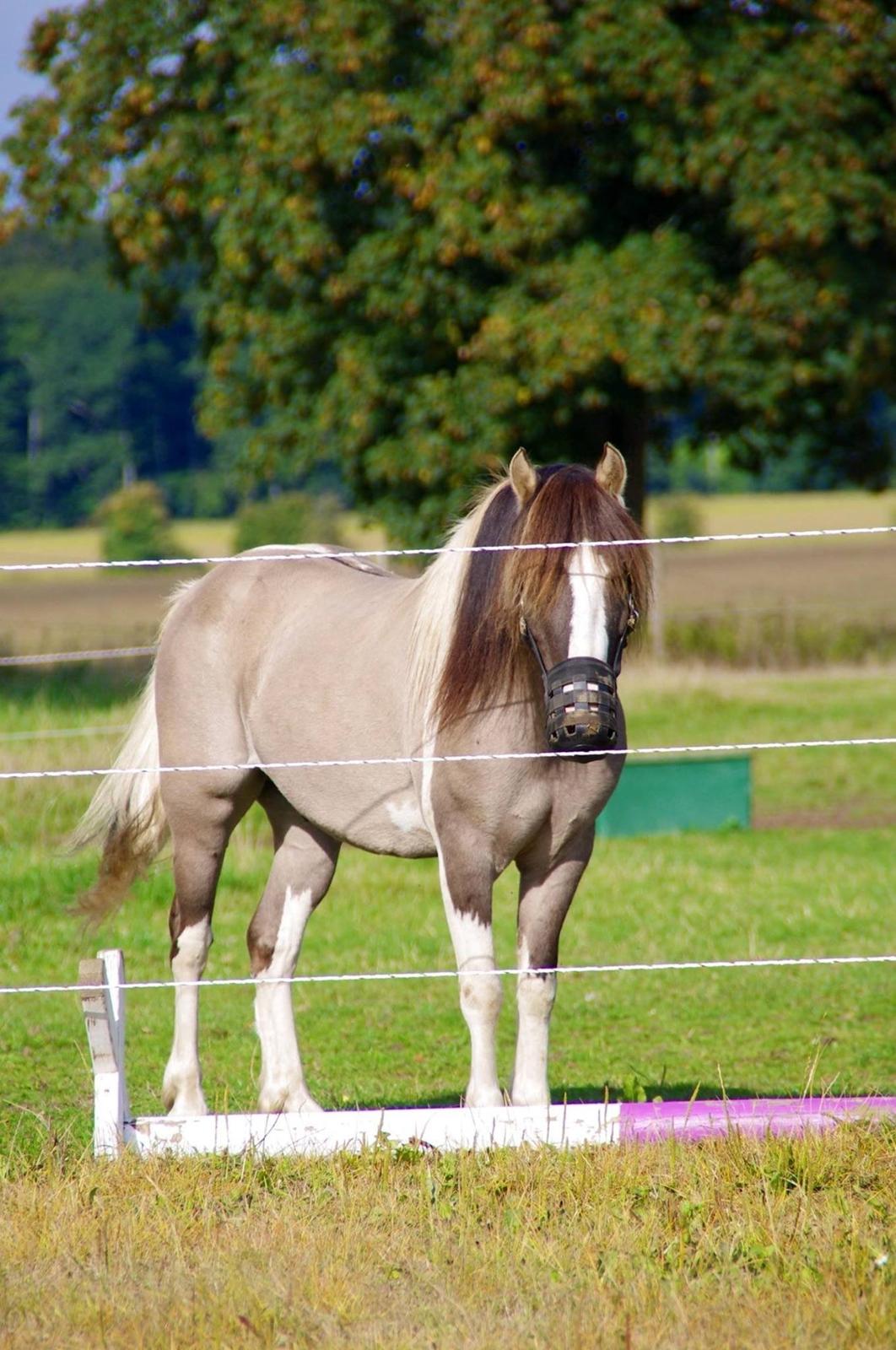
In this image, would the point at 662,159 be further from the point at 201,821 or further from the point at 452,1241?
the point at 452,1241

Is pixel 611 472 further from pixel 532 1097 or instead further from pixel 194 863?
pixel 194 863

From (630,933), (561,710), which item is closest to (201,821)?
(561,710)

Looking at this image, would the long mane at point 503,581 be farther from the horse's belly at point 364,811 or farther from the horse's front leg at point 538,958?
the horse's front leg at point 538,958

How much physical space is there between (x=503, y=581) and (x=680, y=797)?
8.32 m

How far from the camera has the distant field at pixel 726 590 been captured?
80.5 ft

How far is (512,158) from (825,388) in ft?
16.8

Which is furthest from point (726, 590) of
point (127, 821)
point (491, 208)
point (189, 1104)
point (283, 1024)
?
point (189, 1104)

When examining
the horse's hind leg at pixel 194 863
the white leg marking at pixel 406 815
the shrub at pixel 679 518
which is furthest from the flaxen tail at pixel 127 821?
the shrub at pixel 679 518

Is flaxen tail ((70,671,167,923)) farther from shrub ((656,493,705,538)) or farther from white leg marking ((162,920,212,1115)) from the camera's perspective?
shrub ((656,493,705,538))

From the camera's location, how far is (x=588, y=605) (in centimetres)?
424

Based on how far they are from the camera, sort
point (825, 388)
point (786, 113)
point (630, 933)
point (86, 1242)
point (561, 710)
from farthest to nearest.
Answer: point (825, 388)
point (786, 113)
point (630, 933)
point (561, 710)
point (86, 1242)

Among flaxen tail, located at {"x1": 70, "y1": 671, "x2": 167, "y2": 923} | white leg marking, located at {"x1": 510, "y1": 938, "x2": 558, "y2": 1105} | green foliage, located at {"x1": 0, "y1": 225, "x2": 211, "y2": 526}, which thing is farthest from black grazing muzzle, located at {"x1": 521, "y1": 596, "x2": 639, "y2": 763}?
green foliage, located at {"x1": 0, "y1": 225, "x2": 211, "y2": 526}

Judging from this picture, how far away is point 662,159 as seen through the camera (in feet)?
62.3

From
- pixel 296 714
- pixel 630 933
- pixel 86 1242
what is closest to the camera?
pixel 86 1242
